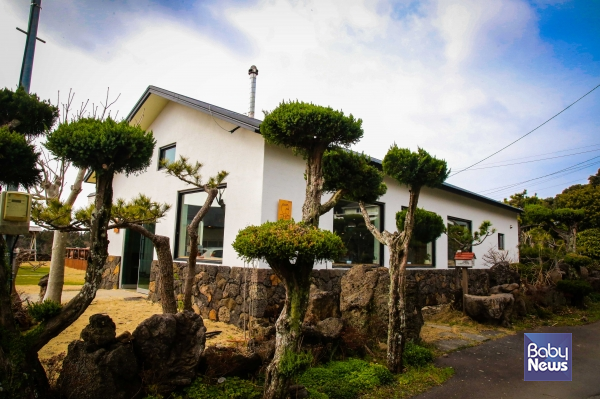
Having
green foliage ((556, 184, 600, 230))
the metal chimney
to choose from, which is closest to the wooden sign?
the metal chimney

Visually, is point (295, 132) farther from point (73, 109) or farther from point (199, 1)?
point (73, 109)

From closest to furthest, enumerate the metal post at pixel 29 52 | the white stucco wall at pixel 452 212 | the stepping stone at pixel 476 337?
the metal post at pixel 29 52 < the stepping stone at pixel 476 337 < the white stucco wall at pixel 452 212

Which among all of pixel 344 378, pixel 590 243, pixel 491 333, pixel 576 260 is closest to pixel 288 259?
pixel 344 378

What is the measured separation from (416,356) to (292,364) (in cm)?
290

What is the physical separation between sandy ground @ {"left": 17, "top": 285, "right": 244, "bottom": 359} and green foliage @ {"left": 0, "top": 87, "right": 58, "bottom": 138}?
300 cm

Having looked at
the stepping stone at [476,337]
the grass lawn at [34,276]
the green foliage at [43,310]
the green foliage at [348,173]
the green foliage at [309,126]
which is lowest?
the stepping stone at [476,337]

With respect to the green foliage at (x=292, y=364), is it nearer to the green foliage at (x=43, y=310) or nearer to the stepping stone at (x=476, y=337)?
the green foliage at (x=43, y=310)

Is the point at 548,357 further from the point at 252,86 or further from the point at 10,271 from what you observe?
the point at 252,86

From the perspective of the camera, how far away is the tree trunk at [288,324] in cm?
371

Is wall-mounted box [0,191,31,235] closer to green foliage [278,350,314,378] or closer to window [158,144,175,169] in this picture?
green foliage [278,350,314,378]

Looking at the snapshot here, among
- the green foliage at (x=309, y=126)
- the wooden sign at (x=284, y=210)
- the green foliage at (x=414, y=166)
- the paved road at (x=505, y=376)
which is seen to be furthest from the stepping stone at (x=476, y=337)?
the green foliage at (x=309, y=126)

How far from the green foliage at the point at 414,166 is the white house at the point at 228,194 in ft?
7.61

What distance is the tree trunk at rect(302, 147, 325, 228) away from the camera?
468 centimetres

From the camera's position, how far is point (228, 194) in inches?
329
